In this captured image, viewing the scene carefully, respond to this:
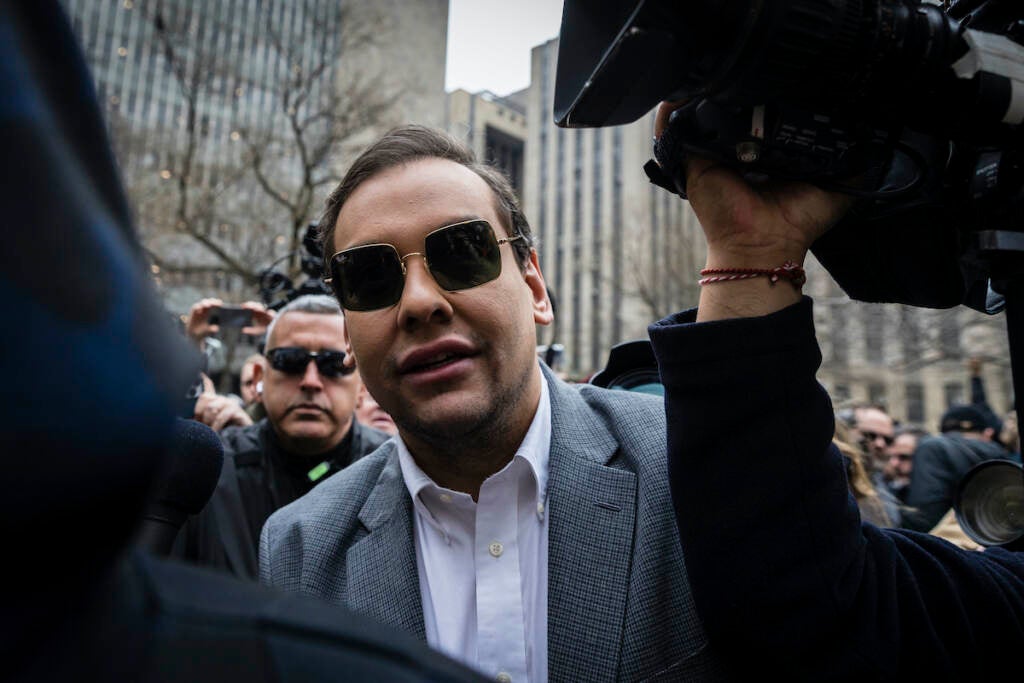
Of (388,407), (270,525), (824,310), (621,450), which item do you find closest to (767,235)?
(621,450)

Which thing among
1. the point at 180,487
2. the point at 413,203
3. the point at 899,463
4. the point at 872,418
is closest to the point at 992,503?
the point at 413,203

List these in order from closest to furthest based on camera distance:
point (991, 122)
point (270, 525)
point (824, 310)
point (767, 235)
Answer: point (991, 122) < point (767, 235) < point (270, 525) < point (824, 310)

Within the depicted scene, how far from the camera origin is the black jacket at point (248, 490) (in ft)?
9.89

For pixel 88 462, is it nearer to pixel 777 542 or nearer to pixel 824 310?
pixel 777 542

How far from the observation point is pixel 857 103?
1.23 metres

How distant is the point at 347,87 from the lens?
577 inches

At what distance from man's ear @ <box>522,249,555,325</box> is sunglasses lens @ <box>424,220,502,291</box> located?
30 centimetres

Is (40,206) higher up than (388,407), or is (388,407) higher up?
(40,206)

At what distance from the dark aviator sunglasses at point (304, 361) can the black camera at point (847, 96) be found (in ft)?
8.68

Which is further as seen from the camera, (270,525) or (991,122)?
(270,525)

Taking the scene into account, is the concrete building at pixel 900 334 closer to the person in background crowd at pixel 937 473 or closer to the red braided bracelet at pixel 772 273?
the person in background crowd at pixel 937 473

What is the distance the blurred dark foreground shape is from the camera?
0.46m

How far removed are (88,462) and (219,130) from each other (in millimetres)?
17432

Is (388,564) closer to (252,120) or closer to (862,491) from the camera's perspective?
(862,491)
